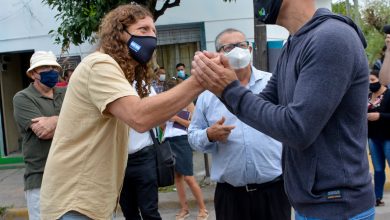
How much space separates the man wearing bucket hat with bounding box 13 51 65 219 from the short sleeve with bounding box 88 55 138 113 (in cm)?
199

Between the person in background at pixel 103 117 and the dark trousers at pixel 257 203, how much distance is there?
1078 mm

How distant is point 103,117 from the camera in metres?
2.47

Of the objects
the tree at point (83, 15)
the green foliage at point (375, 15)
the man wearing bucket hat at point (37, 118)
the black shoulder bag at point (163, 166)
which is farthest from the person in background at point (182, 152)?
the green foliage at point (375, 15)

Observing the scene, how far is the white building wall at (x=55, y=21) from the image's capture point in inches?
435

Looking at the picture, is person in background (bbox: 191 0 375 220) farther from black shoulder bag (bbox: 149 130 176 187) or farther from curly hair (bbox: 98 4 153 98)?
black shoulder bag (bbox: 149 130 176 187)

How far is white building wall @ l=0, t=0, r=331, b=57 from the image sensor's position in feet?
36.2

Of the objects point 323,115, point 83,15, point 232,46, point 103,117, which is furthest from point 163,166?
point 83,15

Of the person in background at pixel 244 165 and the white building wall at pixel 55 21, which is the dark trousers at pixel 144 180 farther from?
the white building wall at pixel 55 21

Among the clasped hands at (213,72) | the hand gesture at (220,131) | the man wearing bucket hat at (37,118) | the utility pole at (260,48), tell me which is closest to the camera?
the clasped hands at (213,72)

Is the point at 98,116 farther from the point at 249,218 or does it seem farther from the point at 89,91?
the point at 249,218

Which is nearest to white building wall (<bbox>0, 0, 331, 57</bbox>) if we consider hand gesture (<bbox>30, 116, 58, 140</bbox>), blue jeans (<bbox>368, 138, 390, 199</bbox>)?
blue jeans (<bbox>368, 138, 390, 199</bbox>)

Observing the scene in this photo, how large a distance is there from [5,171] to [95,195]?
30.0 feet

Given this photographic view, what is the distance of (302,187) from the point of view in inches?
80.9

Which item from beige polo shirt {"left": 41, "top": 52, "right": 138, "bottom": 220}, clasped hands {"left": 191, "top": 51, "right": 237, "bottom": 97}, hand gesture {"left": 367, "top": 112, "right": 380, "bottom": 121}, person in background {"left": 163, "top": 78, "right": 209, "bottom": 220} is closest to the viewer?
clasped hands {"left": 191, "top": 51, "right": 237, "bottom": 97}
